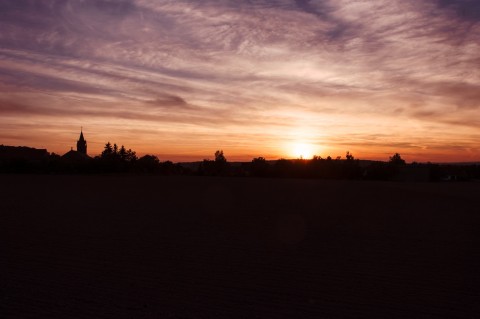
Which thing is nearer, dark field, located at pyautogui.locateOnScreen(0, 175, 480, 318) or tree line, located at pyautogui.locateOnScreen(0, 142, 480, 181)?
dark field, located at pyautogui.locateOnScreen(0, 175, 480, 318)

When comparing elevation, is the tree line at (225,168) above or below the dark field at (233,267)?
above

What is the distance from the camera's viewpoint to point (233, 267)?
9117 mm

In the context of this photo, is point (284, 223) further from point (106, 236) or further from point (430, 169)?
point (430, 169)

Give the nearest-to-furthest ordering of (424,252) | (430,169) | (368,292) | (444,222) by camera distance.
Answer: (368,292) → (424,252) → (444,222) → (430,169)

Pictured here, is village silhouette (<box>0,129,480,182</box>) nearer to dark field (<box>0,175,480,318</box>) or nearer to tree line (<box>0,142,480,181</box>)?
tree line (<box>0,142,480,181</box>)

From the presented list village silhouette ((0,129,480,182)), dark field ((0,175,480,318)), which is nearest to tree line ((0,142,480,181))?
village silhouette ((0,129,480,182))

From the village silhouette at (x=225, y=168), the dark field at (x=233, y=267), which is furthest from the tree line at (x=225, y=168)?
the dark field at (x=233, y=267)

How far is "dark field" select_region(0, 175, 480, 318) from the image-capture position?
6.78 metres

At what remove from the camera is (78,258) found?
9594mm

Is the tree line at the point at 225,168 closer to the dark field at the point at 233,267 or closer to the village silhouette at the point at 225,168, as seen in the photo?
the village silhouette at the point at 225,168

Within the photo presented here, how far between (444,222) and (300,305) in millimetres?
12272

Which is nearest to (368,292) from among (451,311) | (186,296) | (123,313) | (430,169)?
(451,311)

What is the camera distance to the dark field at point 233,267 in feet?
22.2

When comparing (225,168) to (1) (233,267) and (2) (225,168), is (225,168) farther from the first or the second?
(1) (233,267)
